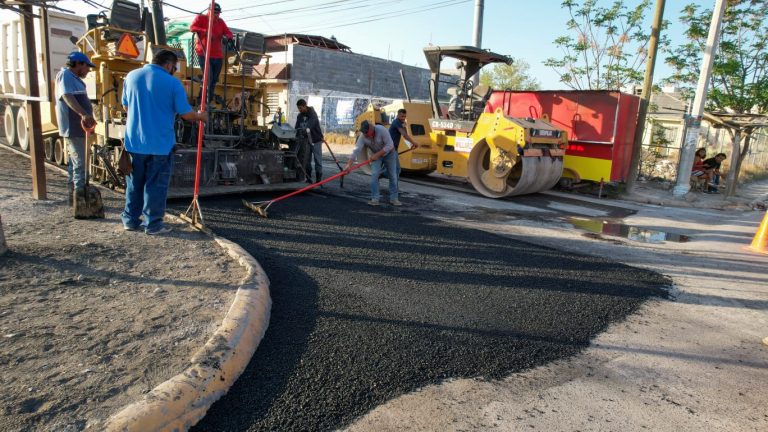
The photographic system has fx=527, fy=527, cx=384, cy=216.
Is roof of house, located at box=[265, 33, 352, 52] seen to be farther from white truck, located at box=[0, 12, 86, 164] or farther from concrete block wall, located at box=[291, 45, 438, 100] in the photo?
white truck, located at box=[0, 12, 86, 164]

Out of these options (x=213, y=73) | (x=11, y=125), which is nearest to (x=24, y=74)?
(x=11, y=125)

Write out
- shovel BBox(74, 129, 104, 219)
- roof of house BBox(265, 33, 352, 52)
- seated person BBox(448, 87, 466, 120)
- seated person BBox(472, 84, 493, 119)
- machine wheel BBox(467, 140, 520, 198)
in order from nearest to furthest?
shovel BBox(74, 129, 104, 219) → machine wheel BBox(467, 140, 520, 198) → seated person BBox(448, 87, 466, 120) → seated person BBox(472, 84, 493, 119) → roof of house BBox(265, 33, 352, 52)

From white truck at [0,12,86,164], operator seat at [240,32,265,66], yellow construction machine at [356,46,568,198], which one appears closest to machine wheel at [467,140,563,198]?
yellow construction machine at [356,46,568,198]

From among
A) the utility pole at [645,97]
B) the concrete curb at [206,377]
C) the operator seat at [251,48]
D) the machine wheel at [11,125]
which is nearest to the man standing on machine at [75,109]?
the operator seat at [251,48]

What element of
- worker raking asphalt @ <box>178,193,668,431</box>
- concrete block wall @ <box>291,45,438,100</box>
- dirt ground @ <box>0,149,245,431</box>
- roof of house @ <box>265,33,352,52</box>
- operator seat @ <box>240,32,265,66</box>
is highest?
roof of house @ <box>265,33,352,52</box>

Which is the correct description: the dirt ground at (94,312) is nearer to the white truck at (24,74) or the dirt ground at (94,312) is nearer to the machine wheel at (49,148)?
the white truck at (24,74)

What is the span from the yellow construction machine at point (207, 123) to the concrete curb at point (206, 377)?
398 cm

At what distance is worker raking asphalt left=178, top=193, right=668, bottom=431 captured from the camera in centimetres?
259

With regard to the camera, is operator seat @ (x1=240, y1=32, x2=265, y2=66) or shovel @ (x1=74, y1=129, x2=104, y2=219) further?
operator seat @ (x1=240, y1=32, x2=265, y2=66)

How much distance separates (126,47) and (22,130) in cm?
543

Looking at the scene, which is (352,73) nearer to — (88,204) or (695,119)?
(695,119)

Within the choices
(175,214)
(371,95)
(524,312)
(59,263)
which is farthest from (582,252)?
(371,95)

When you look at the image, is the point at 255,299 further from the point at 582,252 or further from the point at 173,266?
the point at 582,252

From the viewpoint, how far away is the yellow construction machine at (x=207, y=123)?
7012mm
